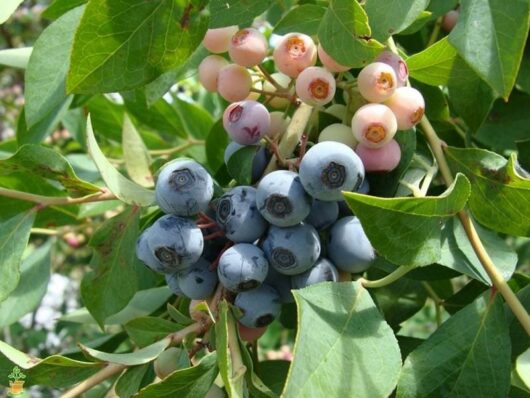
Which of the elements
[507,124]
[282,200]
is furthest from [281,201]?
[507,124]

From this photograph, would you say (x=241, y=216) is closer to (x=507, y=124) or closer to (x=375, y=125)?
(x=375, y=125)

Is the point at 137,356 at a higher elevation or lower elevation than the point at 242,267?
lower

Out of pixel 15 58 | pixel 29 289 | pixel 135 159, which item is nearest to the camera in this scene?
pixel 135 159

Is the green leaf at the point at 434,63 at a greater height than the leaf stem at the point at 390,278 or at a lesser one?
greater

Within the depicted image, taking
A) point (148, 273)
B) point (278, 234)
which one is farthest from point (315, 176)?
point (148, 273)

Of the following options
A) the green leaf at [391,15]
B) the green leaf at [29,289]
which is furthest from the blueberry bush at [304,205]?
the green leaf at [29,289]

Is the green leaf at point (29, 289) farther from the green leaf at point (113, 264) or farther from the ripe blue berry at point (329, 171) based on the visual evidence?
the ripe blue berry at point (329, 171)

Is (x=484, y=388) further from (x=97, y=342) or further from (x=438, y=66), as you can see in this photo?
(x=97, y=342)
